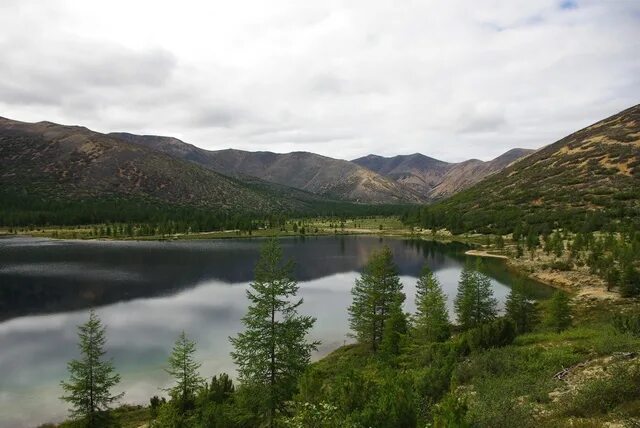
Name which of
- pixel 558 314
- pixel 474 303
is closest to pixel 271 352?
pixel 474 303

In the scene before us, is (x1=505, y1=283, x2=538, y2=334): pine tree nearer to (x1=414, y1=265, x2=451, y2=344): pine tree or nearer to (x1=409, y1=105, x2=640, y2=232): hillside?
(x1=414, y1=265, x2=451, y2=344): pine tree

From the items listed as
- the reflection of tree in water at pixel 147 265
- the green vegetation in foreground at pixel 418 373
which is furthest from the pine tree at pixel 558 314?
the reflection of tree in water at pixel 147 265

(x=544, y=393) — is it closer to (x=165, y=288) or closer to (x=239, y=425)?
(x=239, y=425)

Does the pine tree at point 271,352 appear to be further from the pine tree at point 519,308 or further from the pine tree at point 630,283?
the pine tree at point 630,283

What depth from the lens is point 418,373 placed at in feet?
96.8

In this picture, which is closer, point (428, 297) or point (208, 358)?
point (428, 297)

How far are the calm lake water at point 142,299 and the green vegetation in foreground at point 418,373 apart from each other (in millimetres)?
10356

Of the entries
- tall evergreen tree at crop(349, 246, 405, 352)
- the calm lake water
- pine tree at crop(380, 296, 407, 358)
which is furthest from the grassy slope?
the calm lake water

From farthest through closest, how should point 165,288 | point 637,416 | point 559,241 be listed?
point 559,241
point 165,288
point 637,416

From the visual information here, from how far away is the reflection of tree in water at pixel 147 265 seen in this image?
267 feet

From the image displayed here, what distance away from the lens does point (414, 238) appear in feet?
618

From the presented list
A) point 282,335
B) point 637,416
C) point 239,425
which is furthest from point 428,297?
point 637,416

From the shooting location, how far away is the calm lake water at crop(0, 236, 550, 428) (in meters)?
44.7

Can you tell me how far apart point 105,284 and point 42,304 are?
16068 mm
